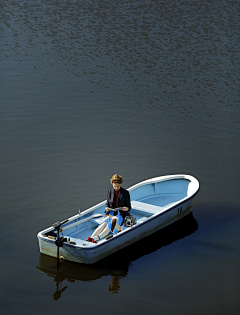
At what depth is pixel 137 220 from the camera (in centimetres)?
1180

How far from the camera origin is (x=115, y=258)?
10578 mm

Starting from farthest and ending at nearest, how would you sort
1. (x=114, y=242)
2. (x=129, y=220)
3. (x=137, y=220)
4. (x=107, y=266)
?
1. (x=137, y=220)
2. (x=129, y=220)
3. (x=114, y=242)
4. (x=107, y=266)

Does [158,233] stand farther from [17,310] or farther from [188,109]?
[188,109]

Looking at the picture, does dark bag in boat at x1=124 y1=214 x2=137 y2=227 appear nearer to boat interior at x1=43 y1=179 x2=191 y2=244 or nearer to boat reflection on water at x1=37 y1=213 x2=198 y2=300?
boat interior at x1=43 y1=179 x2=191 y2=244

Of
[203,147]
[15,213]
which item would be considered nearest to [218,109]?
[203,147]

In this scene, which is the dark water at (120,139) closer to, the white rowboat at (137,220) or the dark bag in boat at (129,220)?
the white rowboat at (137,220)

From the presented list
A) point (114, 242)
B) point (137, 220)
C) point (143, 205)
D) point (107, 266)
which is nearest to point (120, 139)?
point (143, 205)

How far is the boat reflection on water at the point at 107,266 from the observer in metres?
9.91

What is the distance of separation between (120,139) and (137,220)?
4.86 meters

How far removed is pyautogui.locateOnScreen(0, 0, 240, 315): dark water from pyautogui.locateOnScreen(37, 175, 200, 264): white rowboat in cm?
31

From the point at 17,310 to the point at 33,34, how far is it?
66.2 ft

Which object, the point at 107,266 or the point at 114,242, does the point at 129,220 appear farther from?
the point at 107,266

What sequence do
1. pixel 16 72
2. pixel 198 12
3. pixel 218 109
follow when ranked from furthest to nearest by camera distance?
pixel 198 12 < pixel 16 72 < pixel 218 109

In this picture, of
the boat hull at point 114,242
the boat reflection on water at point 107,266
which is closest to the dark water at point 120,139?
the boat reflection on water at point 107,266
